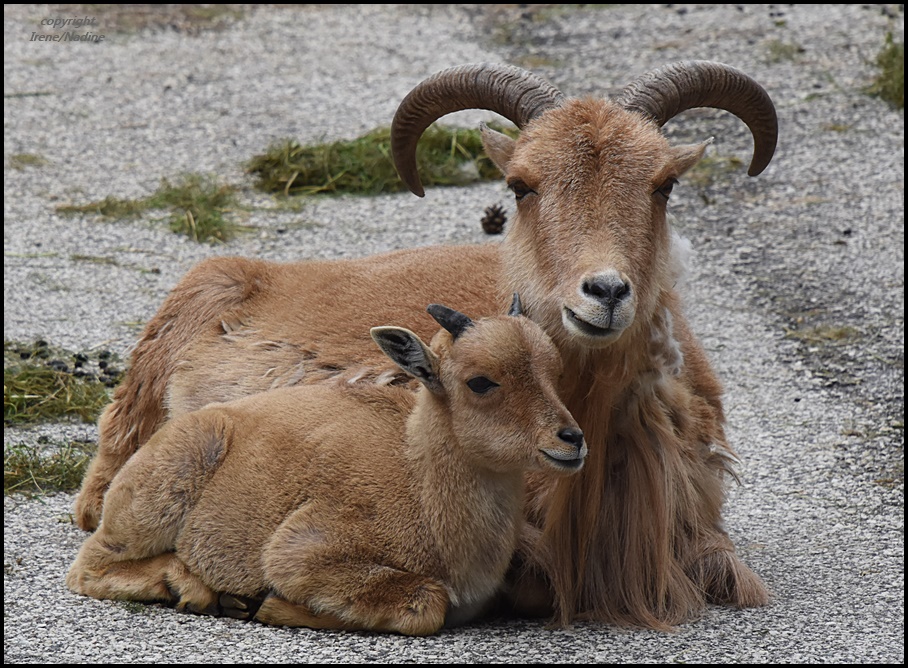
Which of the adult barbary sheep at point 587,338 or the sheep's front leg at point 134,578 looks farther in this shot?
the sheep's front leg at point 134,578

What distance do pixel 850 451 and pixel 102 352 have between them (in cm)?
580

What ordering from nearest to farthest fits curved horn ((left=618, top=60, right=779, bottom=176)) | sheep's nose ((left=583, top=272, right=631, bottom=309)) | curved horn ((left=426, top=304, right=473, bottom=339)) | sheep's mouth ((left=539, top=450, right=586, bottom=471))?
sheep's mouth ((left=539, top=450, right=586, bottom=471)), sheep's nose ((left=583, top=272, right=631, bottom=309)), curved horn ((left=426, top=304, right=473, bottom=339)), curved horn ((left=618, top=60, right=779, bottom=176))

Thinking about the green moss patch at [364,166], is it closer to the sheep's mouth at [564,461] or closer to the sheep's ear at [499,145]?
the sheep's ear at [499,145]

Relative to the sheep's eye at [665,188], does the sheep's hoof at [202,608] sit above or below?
below

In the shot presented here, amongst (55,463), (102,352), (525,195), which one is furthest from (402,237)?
(525,195)

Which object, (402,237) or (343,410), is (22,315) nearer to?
(402,237)

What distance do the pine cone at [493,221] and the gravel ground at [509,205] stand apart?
0.42m

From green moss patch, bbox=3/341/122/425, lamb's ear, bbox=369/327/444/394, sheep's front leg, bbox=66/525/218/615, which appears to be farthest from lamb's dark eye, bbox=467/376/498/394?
green moss patch, bbox=3/341/122/425

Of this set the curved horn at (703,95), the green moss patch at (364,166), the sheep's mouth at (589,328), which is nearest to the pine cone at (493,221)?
the green moss patch at (364,166)

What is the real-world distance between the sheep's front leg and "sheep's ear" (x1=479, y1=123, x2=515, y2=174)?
259cm

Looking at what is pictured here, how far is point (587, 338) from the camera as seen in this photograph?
5.79 meters

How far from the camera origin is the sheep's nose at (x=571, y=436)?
219 inches

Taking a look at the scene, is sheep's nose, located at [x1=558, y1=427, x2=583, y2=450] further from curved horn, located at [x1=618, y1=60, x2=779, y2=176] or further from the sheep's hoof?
curved horn, located at [x1=618, y1=60, x2=779, y2=176]

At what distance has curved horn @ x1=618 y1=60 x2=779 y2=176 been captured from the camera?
683cm
